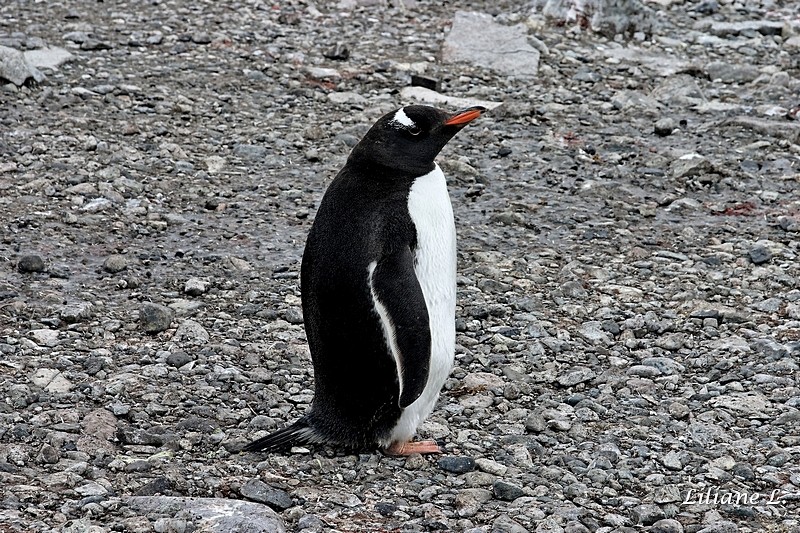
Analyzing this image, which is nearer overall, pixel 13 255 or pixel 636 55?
pixel 13 255

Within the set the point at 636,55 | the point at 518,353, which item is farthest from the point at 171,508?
the point at 636,55

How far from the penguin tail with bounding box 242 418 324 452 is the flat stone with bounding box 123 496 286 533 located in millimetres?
485

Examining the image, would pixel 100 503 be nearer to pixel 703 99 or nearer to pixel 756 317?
pixel 756 317

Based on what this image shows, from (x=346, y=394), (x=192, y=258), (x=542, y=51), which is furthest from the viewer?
(x=542, y=51)

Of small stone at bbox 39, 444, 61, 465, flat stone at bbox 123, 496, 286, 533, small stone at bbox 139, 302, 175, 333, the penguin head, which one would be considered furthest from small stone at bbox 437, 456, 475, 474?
small stone at bbox 139, 302, 175, 333

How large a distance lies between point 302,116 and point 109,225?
193 centimetres

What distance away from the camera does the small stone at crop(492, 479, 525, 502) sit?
134 inches

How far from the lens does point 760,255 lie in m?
5.52

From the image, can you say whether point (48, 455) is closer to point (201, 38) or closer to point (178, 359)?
point (178, 359)

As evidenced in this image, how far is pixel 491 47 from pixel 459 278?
3.56 metres

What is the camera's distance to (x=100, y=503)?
10.1ft

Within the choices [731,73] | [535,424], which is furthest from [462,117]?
[731,73]

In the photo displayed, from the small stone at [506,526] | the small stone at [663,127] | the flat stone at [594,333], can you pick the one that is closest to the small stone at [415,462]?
the small stone at [506,526]

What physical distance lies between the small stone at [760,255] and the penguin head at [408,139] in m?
2.31
